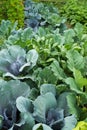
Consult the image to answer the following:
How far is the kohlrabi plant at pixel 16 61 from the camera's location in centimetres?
317

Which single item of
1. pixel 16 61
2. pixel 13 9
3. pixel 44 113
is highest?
pixel 13 9

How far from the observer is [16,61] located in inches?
127

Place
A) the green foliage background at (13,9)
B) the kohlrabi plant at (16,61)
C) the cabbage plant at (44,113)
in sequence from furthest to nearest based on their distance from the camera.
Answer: the green foliage background at (13,9) < the kohlrabi plant at (16,61) < the cabbage plant at (44,113)

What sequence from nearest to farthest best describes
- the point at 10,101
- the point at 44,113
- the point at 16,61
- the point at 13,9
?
the point at 44,113 → the point at 10,101 → the point at 16,61 → the point at 13,9

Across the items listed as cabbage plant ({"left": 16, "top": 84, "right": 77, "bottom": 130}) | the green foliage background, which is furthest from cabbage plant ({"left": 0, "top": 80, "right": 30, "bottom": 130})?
the green foliage background

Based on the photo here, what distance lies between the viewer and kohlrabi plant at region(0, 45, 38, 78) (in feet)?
10.4

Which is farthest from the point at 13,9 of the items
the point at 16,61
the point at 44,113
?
the point at 44,113

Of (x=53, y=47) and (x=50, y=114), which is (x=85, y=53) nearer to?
(x=53, y=47)

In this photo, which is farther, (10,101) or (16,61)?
(16,61)

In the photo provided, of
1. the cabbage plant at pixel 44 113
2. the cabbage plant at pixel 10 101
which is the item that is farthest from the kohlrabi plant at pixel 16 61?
the cabbage plant at pixel 44 113

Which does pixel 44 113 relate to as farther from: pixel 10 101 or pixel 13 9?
pixel 13 9

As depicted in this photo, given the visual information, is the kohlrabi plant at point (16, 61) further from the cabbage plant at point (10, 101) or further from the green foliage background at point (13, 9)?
the green foliage background at point (13, 9)

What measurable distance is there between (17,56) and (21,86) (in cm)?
61

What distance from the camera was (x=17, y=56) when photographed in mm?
3271
